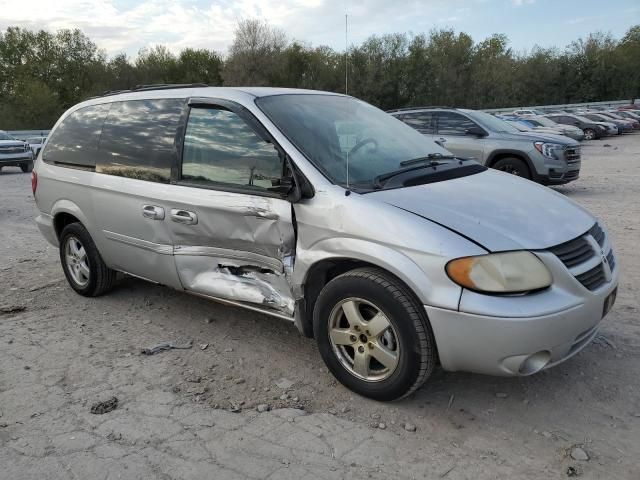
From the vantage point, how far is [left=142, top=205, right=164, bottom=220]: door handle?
3.98 meters

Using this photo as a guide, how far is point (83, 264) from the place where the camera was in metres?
5.04

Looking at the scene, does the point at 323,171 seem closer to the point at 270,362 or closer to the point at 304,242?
the point at 304,242

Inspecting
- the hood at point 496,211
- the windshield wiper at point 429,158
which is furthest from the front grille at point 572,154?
the hood at point 496,211

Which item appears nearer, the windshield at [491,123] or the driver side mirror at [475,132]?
the driver side mirror at [475,132]

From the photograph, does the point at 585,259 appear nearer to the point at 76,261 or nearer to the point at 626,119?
the point at 76,261

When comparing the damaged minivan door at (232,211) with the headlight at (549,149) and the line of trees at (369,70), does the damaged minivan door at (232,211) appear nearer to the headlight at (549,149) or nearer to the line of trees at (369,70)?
the headlight at (549,149)

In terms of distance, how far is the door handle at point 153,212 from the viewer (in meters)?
3.98

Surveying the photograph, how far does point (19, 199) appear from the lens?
12367mm

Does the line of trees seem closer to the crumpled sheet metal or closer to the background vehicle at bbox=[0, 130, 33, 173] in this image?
the background vehicle at bbox=[0, 130, 33, 173]

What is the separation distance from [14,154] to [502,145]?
17.2 meters

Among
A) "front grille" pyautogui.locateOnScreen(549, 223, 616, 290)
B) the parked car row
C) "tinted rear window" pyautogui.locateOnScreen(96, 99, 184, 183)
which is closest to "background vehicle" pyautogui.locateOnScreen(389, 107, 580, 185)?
"tinted rear window" pyautogui.locateOnScreen(96, 99, 184, 183)

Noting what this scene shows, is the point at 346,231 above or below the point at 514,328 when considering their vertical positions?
above

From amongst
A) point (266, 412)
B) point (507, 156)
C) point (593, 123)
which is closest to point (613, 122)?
point (593, 123)

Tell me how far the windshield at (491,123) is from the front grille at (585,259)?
27.0 feet
